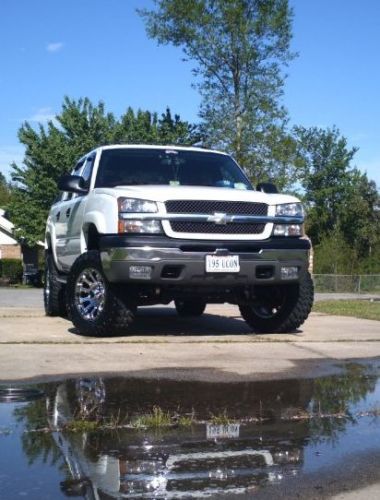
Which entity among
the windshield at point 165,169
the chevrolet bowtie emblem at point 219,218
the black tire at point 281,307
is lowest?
the black tire at point 281,307

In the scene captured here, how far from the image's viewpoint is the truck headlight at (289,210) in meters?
7.55

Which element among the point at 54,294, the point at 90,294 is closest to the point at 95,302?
the point at 90,294

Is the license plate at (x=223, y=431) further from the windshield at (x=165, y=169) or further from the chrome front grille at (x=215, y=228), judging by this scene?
the windshield at (x=165, y=169)

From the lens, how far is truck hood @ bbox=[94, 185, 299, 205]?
706 centimetres

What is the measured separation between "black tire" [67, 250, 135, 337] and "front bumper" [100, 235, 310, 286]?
24 cm

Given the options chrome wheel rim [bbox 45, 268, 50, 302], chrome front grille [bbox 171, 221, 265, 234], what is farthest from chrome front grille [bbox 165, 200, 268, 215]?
chrome wheel rim [bbox 45, 268, 50, 302]

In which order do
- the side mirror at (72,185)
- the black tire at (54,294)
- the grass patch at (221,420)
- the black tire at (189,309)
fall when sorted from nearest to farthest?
the grass patch at (221,420) → the side mirror at (72,185) → the black tire at (54,294) → the black tire at (189,309)

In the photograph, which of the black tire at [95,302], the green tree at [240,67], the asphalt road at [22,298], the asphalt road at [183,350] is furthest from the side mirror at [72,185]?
the green tree at [240,67]

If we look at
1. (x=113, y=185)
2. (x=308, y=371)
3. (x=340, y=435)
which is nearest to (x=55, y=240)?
(x=113, y=185)

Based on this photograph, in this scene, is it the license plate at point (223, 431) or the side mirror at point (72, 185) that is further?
the side mirror at point (72, 185)

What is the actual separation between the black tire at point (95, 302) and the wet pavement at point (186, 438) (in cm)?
204

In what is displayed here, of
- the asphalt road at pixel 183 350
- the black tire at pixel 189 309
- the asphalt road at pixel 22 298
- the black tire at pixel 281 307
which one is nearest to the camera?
the asphalt road at pixel 183 350

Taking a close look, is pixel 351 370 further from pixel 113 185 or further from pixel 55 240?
pixel 55 240

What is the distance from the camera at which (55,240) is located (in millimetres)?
9602
